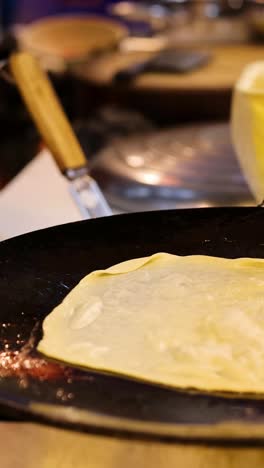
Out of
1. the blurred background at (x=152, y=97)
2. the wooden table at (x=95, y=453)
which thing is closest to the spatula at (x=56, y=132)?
the blurred background at (x=152, y=97)

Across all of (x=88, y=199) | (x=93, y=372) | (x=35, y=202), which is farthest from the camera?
(x=35, y=202)

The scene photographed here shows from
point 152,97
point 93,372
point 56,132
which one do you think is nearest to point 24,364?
point 93,372

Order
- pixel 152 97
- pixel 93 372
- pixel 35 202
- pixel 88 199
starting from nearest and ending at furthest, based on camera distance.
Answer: pixel 93 372 < pixel 88 199 < pixel 35 202 < pixel 152 97

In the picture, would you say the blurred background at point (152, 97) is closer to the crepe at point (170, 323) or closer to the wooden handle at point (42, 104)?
the wooden handle at point (42, 104)

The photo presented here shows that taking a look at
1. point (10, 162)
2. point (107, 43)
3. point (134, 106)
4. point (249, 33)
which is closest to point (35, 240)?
point (10, 162)

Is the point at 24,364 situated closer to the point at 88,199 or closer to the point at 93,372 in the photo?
the point at 93,372

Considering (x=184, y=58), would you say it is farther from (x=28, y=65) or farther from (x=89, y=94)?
(x=28, y=65)

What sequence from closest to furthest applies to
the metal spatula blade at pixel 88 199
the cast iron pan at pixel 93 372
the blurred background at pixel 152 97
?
the cast iron pan at pixel 93 372, the metal spatula blade at pixel 88 199, the blurred background at pixel 152 97

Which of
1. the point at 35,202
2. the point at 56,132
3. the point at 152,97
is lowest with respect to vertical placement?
the point at 152,97
